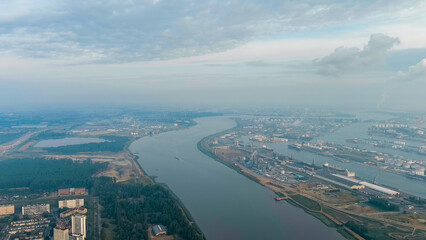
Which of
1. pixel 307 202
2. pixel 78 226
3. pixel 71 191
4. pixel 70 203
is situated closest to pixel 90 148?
pixel 71 191

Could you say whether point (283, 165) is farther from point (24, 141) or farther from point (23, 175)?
point (24, 141)

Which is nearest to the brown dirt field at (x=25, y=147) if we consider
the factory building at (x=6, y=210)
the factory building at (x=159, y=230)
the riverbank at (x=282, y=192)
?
the riverbank at (x=282, y=192)

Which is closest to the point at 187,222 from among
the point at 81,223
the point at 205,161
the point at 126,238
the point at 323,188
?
the point at 126,238

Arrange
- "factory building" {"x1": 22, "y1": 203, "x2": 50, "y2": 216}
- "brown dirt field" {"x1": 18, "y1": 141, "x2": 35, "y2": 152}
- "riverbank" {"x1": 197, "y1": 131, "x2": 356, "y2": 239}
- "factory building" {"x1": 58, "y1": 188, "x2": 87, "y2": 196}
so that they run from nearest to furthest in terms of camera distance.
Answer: "riverbank" {"x1": 197, "y1": 131, "x2": 356, "y2": 239} < "factory building" {"x1": 22, "y1": 203, "x2": 50, "y2": 216} < "factory building" {"x1": 58, "y1": 188, "x2": 87, "y2": 196} < "brown dirt field" {"x1": 18, "y1": 141, "x2": 35, "y2": 152}

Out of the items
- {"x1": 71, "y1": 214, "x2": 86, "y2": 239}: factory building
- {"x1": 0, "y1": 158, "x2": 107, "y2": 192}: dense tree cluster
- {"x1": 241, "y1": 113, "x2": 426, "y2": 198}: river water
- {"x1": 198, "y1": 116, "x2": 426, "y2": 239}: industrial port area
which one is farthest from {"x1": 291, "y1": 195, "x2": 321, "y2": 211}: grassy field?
{"x1": 0, "y1": 158, "x2": 107, "y2": 192}: dense tree cluster

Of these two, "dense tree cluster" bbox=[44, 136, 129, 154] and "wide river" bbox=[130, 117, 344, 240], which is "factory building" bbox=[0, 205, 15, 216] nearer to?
"wide river" bbox=[130, 117, 344, 240]

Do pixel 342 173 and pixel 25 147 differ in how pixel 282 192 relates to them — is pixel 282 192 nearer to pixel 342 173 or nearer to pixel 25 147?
pixel 342 173

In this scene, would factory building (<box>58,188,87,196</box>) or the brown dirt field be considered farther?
the brown dirt field

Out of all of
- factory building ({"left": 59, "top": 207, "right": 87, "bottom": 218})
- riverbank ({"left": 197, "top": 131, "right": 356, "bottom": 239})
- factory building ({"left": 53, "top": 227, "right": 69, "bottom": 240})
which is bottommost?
riverbank ({"left": 197, "top": 131, "right": 356, "bottom": 239})
